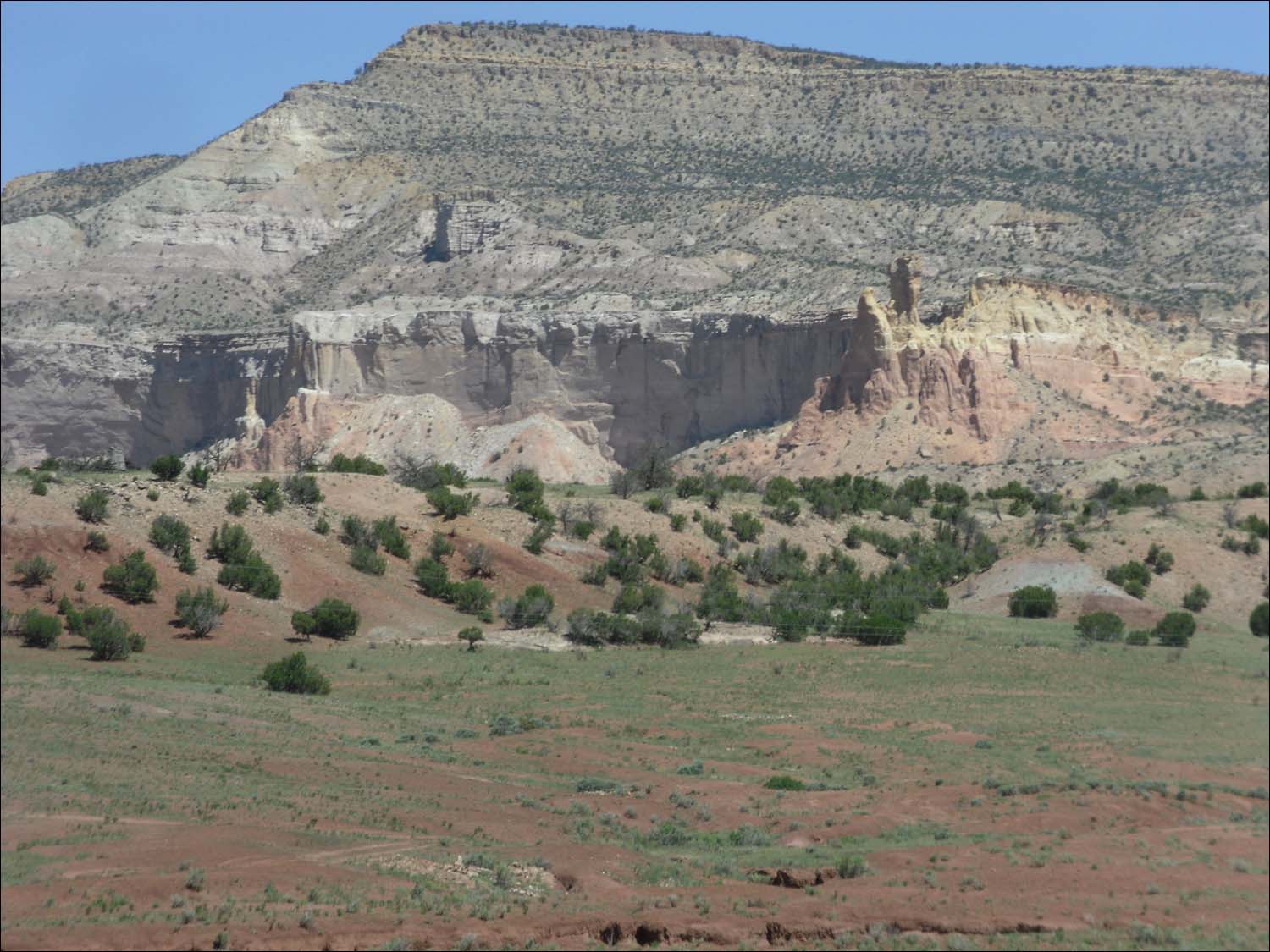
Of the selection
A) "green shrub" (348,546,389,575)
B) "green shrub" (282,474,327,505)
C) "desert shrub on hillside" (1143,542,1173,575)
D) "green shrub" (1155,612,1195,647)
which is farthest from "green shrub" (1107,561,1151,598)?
"green shrub" (282,474,327,505)

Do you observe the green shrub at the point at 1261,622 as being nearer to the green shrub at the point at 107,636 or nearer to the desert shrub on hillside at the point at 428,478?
the green shrub at the point at 107,636

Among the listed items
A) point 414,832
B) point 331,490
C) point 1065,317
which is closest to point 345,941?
point 414,832

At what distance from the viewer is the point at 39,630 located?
4359 centimetres

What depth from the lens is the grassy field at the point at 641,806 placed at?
2692 centimetres

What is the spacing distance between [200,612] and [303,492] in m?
15.7

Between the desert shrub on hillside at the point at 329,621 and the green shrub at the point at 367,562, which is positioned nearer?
the desert shrub on hillside at the point at 329,621

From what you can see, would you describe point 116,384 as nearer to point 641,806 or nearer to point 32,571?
point 32,571

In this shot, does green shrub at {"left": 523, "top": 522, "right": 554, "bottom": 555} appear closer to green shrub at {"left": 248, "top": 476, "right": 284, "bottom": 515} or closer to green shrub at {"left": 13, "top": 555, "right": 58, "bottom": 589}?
green shrub at {"left": 248, "top": 476, "right": 284, "bottom": 515}

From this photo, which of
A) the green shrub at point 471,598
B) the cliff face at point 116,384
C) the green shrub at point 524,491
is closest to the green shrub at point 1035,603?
the green shrub at point 471,598

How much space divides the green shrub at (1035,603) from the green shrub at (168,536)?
24.0m

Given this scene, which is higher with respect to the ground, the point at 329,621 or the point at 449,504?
the point at 449,504

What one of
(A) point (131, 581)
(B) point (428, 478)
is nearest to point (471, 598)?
(A) point (131, 581)

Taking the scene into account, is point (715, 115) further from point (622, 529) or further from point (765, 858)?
point (765, 858)

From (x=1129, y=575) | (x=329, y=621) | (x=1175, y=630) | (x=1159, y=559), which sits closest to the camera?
(x=1175, y=630)
